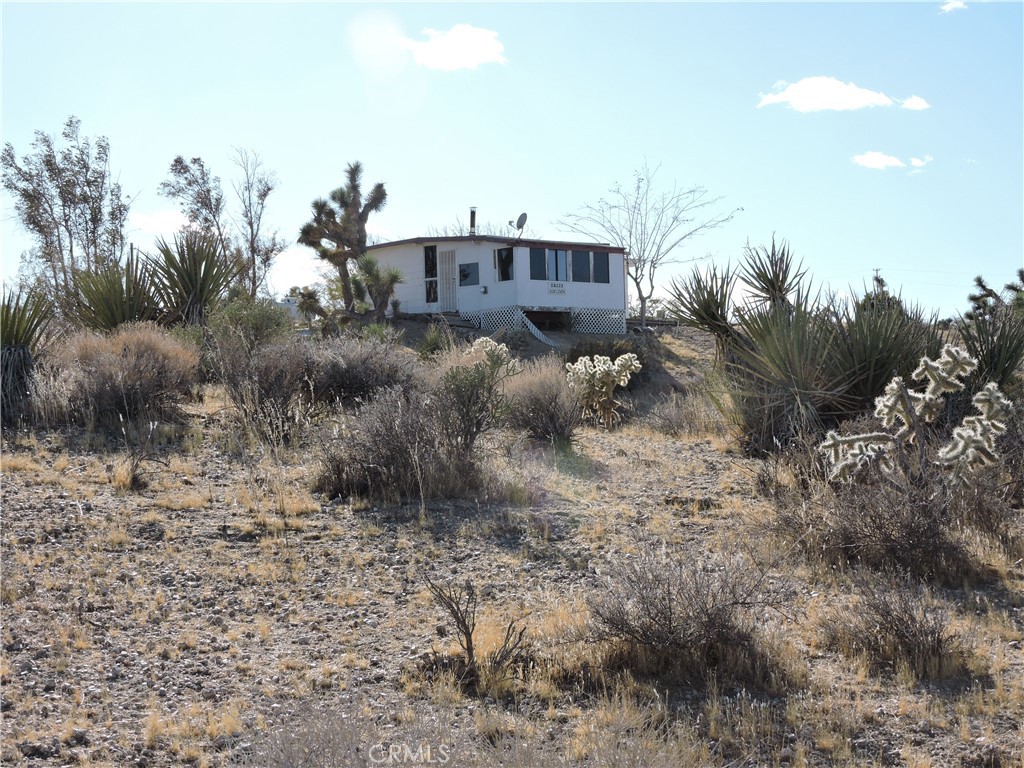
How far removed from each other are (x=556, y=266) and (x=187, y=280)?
59.4 ft

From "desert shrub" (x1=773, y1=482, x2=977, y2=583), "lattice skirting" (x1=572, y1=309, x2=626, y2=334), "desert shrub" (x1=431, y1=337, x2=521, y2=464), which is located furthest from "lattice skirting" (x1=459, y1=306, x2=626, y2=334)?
"desert shrub" (x1=773, y1=482, x2=977, y2=583)

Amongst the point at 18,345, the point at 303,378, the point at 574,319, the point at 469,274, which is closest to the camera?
the point at 18,345

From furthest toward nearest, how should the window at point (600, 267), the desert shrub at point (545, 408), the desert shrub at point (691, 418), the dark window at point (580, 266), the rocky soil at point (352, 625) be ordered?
the window at point (600, 267) < the dark window at point (580, 266) < the desert shrub at point (691, 418) < the desert shrub at point (545, 408) < the rocky soil at point (352, 625)

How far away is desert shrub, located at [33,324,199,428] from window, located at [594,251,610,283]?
73.4ft

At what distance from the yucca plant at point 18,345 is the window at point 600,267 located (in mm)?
22964

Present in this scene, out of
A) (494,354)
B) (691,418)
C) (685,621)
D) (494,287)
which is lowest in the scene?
(685,621)

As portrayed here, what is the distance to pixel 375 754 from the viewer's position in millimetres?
3068

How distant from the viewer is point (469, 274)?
32500 mm

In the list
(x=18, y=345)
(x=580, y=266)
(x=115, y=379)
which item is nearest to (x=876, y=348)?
(x=115, y=379)

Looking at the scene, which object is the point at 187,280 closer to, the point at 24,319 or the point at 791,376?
the point at 24,319

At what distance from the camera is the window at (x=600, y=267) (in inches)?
1312

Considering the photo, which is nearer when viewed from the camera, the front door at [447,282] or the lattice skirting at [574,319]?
the lattice skirting at [574,319]

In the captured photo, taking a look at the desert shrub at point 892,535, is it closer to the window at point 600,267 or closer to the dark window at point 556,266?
the dark window at point 556,266

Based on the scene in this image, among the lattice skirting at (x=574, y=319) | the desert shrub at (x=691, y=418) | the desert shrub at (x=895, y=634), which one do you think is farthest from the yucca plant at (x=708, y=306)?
the lattice skirting at (x=574, y=319)
